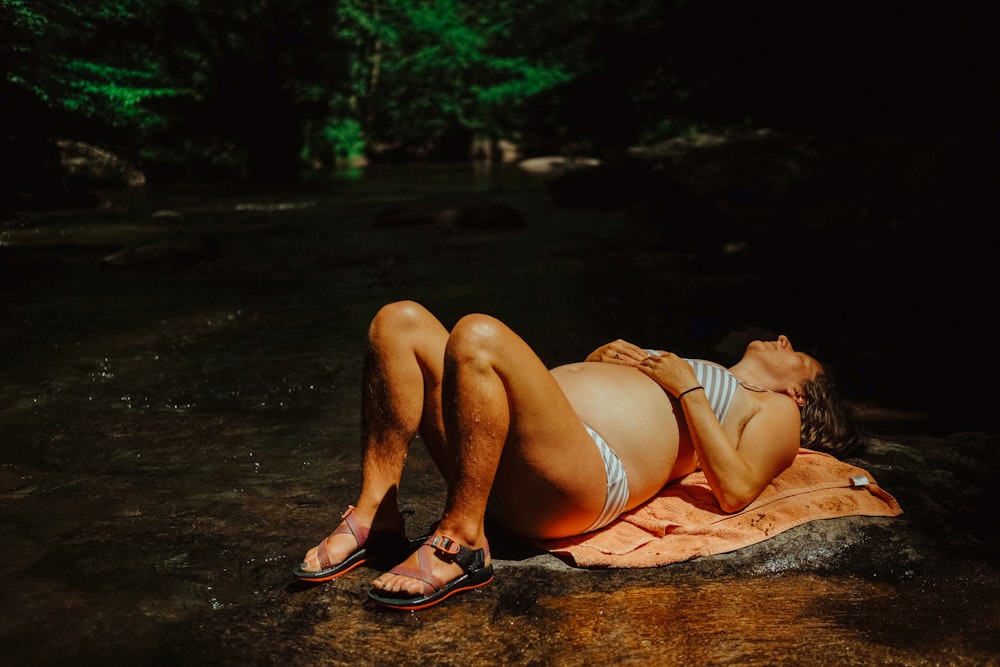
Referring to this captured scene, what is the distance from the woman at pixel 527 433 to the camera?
90.2 inches

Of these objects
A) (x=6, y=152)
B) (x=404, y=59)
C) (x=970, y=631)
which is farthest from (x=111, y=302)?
(x=404, y=59)

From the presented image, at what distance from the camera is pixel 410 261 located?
30.7 ft

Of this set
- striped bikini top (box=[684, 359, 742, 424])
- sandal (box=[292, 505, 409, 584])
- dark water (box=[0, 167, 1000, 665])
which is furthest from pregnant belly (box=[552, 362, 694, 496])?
sandal (box=[292, 505, 409, 584])

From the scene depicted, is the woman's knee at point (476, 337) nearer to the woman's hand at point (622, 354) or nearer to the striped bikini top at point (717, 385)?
the woman's hand at point (622, 354)

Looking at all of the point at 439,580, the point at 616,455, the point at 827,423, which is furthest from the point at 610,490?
the point at 827,423

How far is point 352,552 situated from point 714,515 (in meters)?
1.25

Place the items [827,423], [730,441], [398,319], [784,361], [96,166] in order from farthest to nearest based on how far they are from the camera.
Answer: [96,166], [827,423], [784,361], [730,441], [398,319]

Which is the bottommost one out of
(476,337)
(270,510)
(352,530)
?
(270,510)

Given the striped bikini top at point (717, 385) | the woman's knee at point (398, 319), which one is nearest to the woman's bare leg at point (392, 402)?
the woman's knee at point (398, 319)

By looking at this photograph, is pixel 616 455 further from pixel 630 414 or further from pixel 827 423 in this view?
pixel 827 423

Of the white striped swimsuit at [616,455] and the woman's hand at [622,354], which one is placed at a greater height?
the woman's hand at [622,354]

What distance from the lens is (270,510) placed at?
9.80ft

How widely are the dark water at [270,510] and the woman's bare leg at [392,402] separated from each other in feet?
0.62

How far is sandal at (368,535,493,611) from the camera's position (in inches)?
89.9
